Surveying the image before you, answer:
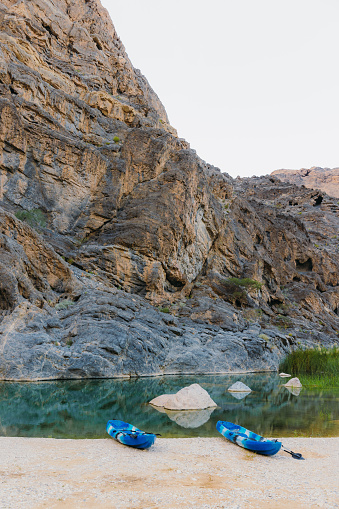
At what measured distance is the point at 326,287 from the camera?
196ft

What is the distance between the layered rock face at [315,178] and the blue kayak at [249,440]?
12670 centimetres

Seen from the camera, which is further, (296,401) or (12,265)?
(12,265)

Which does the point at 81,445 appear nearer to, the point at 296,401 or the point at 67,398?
the point at 67,398

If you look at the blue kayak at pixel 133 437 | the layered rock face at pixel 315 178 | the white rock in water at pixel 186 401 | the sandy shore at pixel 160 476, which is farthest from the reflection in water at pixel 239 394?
the layered rock face at pixel 315 178

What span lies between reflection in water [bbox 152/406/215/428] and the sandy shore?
8.77 feet

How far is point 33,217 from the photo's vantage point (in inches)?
1238

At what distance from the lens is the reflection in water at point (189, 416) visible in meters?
11.6

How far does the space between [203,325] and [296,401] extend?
553 inches

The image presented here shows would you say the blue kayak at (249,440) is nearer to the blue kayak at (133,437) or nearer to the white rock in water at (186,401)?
the blue kayak at (133,437)

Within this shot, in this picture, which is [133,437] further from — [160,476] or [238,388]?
[238,388]

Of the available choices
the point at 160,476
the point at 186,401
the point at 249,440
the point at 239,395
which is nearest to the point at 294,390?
the point at 239,395

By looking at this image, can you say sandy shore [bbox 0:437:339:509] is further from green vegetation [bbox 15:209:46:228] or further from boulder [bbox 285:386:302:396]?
green vegetation [bbox 15:209:46:228]

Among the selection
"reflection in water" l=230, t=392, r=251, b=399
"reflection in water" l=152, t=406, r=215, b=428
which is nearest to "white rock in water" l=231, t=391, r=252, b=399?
"reflection in water" l=230, t=392, r=251, b=399

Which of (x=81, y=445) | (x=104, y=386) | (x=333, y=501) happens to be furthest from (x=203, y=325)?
(x=333, y=501)
